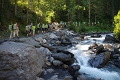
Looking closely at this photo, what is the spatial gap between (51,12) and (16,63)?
3527cm

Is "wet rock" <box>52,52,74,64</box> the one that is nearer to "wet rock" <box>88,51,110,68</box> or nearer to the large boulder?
"wet rock" <box>88,51,110,68</box>

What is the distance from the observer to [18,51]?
15266 millimetres

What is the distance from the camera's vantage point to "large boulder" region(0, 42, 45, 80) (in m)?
14.6

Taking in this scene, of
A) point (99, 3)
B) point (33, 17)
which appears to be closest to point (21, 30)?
point (33, 17)

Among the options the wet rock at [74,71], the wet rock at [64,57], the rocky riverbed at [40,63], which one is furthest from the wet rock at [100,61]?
the wet rock at [74,71]

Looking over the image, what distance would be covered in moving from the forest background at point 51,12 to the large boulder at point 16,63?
14716mm

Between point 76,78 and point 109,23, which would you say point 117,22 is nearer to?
point 76,78

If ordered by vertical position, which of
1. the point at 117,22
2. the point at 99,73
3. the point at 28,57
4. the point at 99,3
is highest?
the point at 99,3

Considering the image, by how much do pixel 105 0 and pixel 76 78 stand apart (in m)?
53.8

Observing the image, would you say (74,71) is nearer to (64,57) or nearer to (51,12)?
(64,57)

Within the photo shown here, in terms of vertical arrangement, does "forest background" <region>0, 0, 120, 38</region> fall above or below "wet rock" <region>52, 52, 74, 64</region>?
above

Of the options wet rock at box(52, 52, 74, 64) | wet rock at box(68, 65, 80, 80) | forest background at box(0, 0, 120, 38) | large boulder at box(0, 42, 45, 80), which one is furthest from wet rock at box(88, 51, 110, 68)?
forest background at box(0, 0, 120, 38)

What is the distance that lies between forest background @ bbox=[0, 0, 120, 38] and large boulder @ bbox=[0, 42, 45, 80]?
1472cm

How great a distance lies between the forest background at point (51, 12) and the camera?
112 feet
